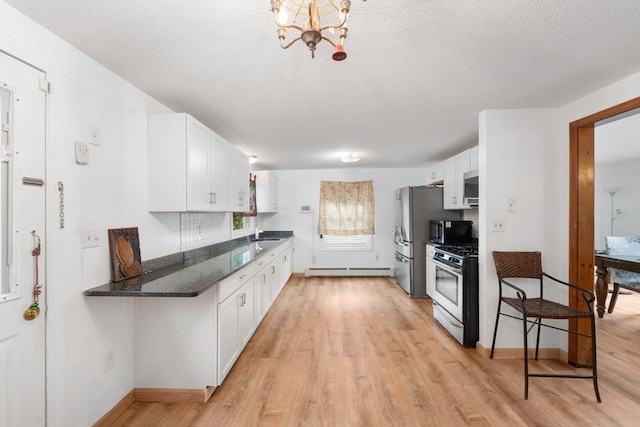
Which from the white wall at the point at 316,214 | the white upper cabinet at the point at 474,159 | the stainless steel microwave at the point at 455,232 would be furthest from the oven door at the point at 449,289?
the white wall at the point at 316,214

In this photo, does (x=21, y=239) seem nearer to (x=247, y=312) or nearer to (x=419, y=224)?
(x=247, y=312)

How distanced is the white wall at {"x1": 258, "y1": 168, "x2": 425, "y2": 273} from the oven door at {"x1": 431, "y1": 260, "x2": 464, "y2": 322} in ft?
7.25

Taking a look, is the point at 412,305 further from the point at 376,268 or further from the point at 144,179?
the point at 144,179

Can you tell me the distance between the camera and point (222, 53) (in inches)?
64.4

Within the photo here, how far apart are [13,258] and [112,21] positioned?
1233 millimetres

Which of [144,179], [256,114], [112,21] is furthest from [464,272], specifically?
[112,21]

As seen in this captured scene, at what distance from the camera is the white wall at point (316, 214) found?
224 inches

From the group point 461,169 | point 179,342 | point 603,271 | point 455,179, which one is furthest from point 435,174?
point 179,342

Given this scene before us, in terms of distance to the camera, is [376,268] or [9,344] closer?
[9,344]

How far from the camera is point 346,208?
5.72 meters

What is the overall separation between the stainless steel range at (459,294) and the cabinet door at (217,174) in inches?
98.3

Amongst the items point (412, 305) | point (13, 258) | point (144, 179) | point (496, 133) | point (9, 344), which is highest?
point (496, 133)

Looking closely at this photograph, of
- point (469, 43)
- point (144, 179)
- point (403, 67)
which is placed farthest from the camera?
point (144, 179)

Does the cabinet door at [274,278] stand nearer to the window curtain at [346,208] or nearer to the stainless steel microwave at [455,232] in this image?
the window curtain at [346,208]
